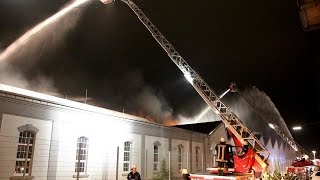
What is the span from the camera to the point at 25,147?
14.7m

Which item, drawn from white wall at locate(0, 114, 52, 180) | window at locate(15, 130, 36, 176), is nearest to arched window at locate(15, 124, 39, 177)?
window at locate(15, 130, 36, 176)

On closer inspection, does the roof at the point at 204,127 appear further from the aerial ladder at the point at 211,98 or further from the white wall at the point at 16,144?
the white wall at the point at 16,144

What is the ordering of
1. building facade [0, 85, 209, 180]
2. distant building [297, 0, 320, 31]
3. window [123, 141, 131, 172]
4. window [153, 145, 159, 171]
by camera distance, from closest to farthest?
distant building [297, 0, 320, 31], building facade [0, 85, 209, 180], window [123, 141, 131, 172], window [153, 145, 159, 171]

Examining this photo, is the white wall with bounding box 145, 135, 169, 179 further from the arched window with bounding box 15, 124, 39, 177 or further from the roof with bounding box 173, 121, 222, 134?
the arched window with bounding box 15, 124, 39, 177

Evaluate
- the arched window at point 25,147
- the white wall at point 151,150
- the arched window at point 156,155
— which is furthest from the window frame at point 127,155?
the arched window at point 25,147

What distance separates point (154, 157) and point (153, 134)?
68.5 inches

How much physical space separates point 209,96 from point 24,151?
9.55 meters

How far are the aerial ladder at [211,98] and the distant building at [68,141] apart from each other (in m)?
3.05

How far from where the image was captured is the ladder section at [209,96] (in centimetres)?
1622

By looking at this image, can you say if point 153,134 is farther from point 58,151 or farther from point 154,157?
point 58,151

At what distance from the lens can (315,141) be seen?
78.0m

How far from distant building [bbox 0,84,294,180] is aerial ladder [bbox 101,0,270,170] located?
3.05 m

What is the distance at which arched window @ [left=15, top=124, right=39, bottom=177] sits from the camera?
47.6ft

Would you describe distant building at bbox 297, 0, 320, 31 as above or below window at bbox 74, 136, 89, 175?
above
